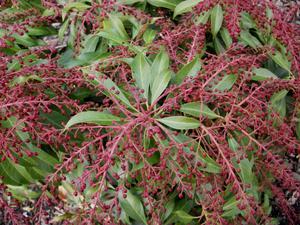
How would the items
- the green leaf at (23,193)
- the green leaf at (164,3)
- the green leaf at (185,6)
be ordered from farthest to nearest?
the green leaf at (23,193) → the green leaf at (164,3) → the green leaf at (185,6)

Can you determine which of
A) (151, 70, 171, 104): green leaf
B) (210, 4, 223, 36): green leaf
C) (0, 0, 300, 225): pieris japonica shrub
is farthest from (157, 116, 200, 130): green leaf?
(210, 4, 223, 36): green leaf

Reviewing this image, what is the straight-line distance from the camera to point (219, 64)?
1.69 m

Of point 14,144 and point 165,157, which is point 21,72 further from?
point 165,157

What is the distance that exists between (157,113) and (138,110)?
0.22 feet

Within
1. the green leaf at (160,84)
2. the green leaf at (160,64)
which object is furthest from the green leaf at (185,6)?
the green leaf at (160,84)

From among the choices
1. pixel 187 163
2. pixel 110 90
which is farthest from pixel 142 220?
pixel 110 90

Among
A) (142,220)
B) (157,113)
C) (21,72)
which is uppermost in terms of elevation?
(21,72)

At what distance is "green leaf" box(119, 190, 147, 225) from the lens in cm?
168

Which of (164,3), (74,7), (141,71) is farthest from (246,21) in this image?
(74,7)

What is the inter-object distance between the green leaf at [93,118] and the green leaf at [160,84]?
18cm

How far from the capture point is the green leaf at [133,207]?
1685 millimetres

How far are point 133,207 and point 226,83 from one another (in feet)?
1.87

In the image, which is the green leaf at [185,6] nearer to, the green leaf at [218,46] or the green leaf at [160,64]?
the green leaf at [218,46]

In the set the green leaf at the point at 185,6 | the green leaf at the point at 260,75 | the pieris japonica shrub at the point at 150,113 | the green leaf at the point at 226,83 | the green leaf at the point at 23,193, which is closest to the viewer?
the pieris japonica shrub at the point at 150,113
